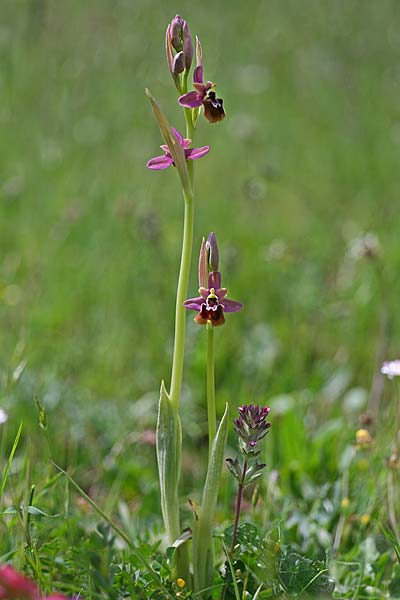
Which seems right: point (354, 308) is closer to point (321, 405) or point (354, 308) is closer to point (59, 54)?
point (321, 405)

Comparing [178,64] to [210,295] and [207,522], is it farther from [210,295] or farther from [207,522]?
[207,522]

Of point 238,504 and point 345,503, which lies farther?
point 345,503

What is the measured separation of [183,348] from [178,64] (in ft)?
1.76

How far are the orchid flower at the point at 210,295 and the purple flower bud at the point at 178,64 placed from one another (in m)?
0.31

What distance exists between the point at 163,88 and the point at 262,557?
4.72m

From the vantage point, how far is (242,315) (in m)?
3.05

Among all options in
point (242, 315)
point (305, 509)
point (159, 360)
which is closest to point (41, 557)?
point (305, 509)

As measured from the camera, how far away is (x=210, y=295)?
1.31m

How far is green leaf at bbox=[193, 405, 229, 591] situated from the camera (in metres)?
1.33

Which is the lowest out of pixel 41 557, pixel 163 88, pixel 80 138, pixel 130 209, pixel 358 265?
pixel 41 557

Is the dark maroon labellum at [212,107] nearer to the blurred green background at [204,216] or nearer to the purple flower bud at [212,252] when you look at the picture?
the purple flower bud at [212,252]

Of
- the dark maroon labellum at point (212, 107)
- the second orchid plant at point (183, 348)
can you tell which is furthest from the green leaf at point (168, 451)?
the dark maroon labellum at point (212, 107)

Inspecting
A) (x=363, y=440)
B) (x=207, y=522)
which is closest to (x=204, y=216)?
(x=363, y=440)

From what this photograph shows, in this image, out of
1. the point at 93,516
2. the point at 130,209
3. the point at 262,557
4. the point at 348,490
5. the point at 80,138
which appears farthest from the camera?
the point at 80,138
